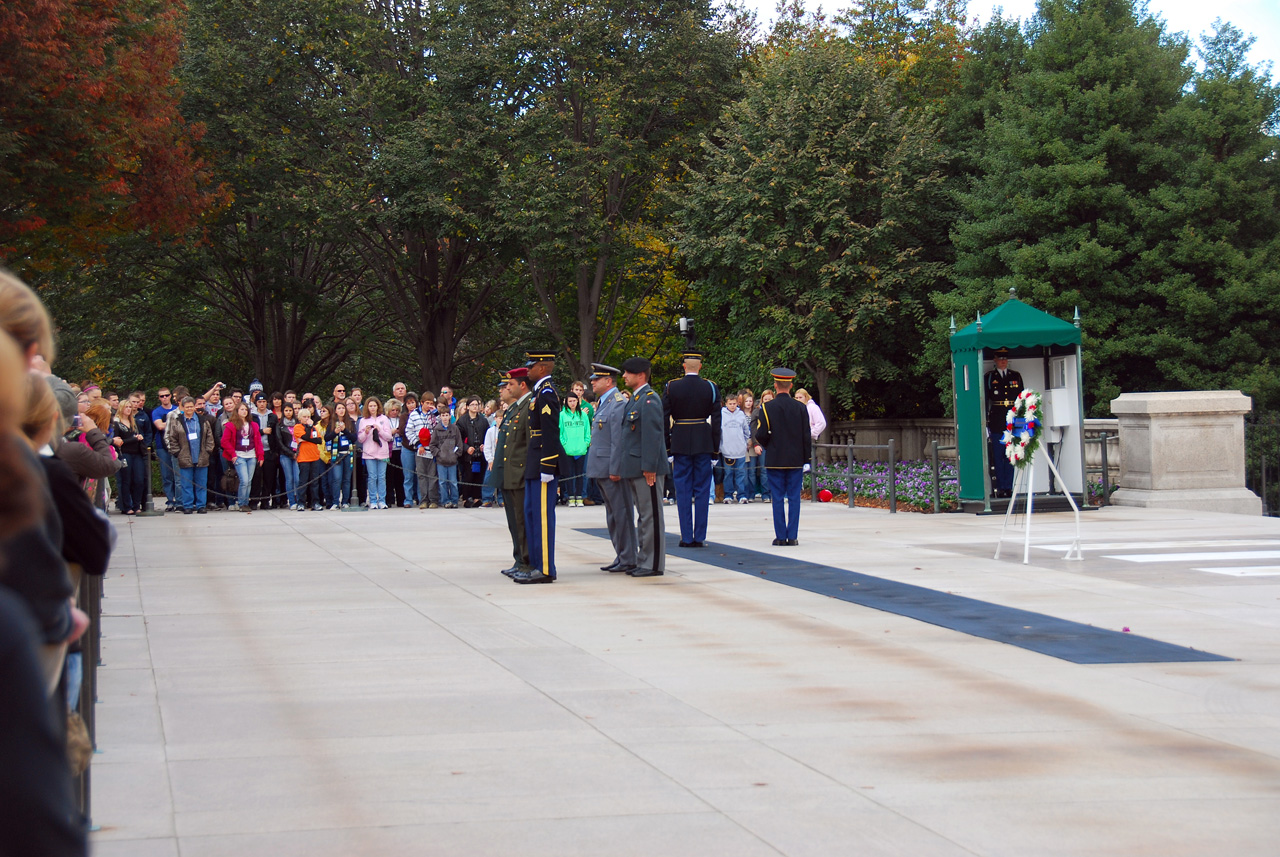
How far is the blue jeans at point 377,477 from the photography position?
21.4 m

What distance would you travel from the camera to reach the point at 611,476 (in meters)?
12.5

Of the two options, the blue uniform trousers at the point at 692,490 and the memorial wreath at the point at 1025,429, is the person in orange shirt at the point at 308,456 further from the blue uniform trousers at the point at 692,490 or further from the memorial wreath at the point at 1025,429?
the memorial wreath at the point at 1025,429

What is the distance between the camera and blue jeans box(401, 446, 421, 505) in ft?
72.2

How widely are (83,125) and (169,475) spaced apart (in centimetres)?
561

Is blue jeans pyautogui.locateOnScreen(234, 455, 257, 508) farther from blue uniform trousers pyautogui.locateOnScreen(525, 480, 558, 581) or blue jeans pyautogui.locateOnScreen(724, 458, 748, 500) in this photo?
blue uniform trousers pyautogui.locateOnScreen(525, 480, 558, 581)

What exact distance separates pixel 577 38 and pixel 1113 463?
15014mm

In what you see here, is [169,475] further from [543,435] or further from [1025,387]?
[1025,387]

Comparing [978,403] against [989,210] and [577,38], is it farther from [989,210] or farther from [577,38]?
[577,38]

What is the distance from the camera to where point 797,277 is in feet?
94.5

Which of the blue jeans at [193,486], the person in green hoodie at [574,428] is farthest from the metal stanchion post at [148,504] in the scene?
the person in green hoodie at [574,428]

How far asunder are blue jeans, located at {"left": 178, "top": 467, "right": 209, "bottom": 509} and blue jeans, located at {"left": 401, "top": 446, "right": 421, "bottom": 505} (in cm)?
310

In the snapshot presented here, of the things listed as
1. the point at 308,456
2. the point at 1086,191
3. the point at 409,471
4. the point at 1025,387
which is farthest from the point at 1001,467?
the point at 308,456

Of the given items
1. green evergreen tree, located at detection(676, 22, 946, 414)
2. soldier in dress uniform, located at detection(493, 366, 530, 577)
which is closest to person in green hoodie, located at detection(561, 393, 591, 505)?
soldier in dress uniform, located at detection(493, 366, 530, 577)

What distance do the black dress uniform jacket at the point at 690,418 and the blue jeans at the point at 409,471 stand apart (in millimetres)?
8502
